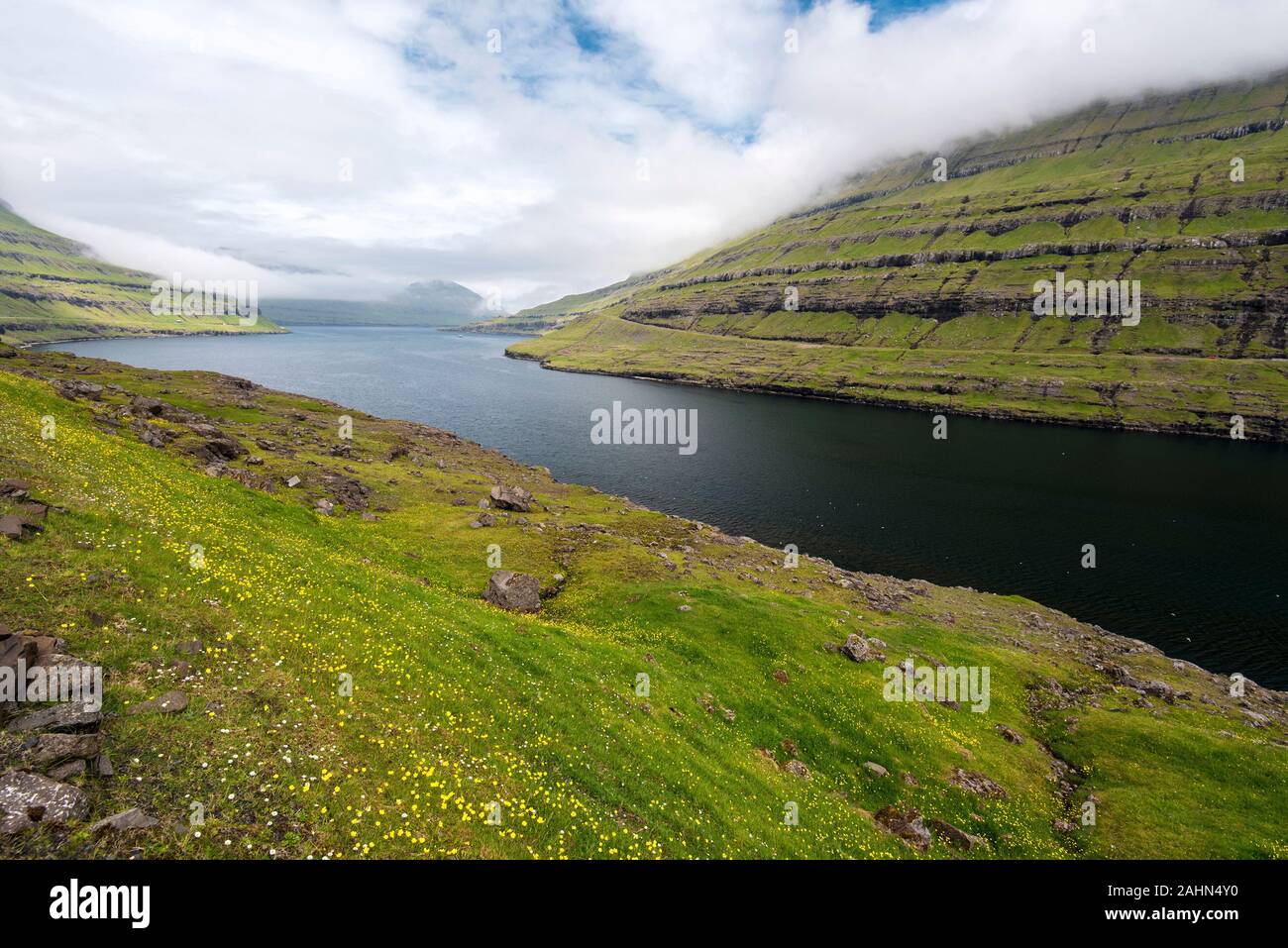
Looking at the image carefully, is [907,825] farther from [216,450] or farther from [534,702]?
[216,450]

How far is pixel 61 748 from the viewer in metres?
11.1

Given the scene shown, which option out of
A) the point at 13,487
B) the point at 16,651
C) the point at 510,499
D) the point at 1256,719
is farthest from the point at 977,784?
the point at 510,499

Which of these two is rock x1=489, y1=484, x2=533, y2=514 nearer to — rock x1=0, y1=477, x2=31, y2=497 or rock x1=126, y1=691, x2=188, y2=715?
rock x1=0, y1=477, x2=31, y2=497

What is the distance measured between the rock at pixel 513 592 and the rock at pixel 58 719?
25.8 metres

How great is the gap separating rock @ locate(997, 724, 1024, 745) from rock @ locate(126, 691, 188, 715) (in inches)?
1693

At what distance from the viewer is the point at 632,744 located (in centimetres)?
2158

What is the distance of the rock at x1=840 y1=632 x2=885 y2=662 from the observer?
1547 inches

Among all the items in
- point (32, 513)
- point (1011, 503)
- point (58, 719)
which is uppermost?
point (32, 513)

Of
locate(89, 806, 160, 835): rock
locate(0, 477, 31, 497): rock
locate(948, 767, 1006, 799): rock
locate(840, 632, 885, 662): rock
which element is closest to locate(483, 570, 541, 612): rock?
locate(840, 632, 885, 662): rock

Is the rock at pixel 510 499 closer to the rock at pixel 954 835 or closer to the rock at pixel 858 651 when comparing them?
the rock at pixel 858 651

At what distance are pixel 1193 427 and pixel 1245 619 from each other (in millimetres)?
150685

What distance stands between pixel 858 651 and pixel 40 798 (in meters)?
40.8

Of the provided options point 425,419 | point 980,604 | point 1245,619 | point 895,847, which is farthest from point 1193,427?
point 425,419

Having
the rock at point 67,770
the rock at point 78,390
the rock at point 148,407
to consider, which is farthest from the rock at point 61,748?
the rock at point 148,407
